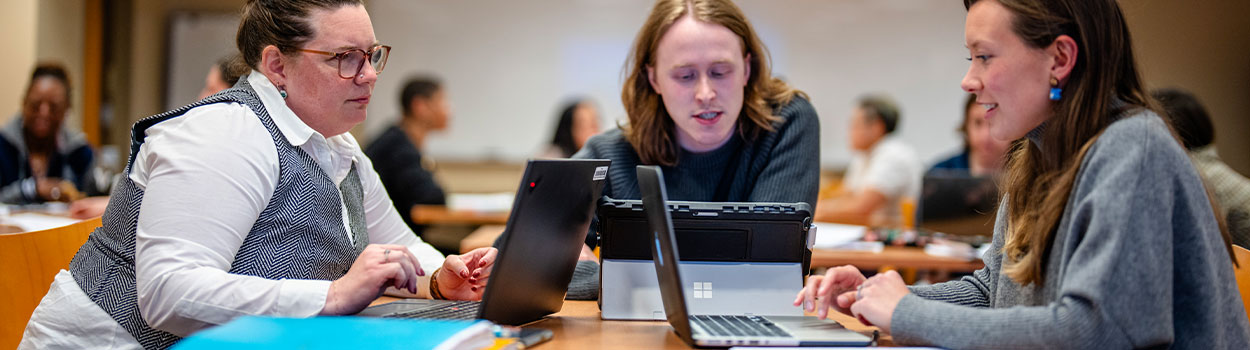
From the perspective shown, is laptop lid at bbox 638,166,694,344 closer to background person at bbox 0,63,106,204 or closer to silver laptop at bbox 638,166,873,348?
silver laptop at bbox 638,166,873,348

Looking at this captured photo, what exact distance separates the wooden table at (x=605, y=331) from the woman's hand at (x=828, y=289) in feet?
0.17

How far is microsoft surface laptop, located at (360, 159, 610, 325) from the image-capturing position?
1.21 meters

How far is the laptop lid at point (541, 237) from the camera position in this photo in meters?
1.21

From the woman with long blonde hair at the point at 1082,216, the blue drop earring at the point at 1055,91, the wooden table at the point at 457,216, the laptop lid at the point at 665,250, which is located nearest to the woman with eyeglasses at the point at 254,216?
the laptop lid at the point at 665,250

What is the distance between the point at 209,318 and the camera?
4.09ft

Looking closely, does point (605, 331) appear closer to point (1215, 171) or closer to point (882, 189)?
point (1215, 171)

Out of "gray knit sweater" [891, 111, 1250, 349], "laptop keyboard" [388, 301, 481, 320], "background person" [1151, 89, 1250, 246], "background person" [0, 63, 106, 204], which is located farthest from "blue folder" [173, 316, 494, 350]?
"background person" [0, 63, 106, 204]

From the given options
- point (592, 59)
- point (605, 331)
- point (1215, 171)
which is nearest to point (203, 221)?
point (605, 331)

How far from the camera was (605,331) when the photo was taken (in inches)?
53.6

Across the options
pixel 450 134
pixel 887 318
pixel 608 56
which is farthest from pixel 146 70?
pixel 887 318

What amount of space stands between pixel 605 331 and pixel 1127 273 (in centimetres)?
70

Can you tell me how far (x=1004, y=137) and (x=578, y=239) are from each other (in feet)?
2.13

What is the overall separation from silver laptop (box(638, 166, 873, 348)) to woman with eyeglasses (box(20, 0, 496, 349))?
0.37 m

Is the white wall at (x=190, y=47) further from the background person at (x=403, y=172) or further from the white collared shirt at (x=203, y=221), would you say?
the white collared shirt at (x=203, y=221)
